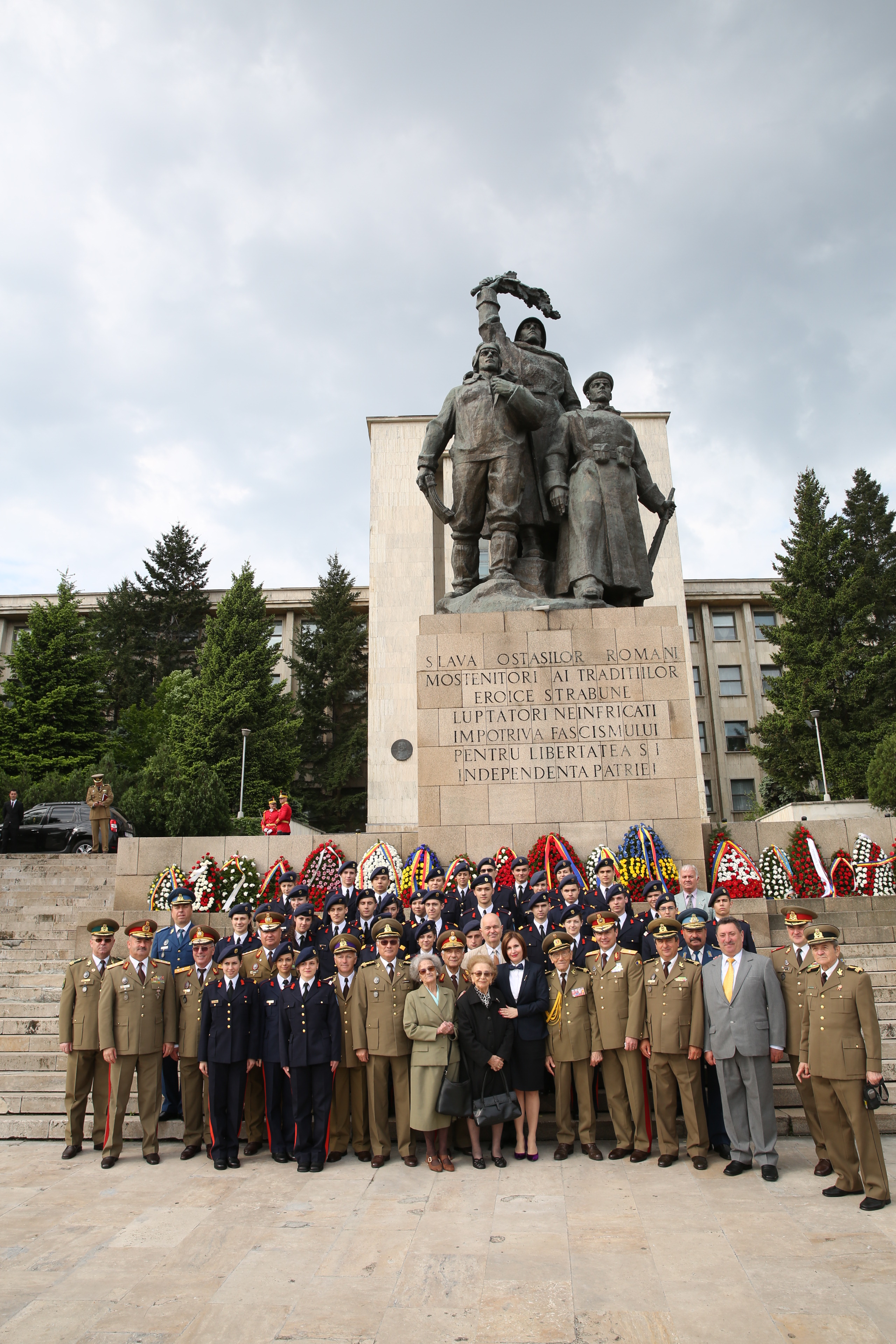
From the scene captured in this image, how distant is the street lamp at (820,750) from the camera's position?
3325 centimetres

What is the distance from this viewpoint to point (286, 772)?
35.8 meters

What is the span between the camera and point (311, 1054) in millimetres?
6094

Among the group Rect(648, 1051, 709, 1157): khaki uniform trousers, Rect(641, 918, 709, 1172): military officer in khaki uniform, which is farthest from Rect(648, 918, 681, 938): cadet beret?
Rect(648, 1051, 709, 1157): khaki uniform trousers

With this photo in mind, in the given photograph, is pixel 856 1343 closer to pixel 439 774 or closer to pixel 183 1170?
pixel 183 1170

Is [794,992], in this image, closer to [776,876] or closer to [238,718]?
[776,876]

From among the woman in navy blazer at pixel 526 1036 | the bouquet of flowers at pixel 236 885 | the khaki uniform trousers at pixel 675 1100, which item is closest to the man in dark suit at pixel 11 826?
the bouquet of flowers at pixel 236 885

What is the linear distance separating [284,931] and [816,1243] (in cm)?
448

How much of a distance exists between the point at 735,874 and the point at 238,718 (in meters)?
28.0

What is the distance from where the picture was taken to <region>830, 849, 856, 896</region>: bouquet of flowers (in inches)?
389

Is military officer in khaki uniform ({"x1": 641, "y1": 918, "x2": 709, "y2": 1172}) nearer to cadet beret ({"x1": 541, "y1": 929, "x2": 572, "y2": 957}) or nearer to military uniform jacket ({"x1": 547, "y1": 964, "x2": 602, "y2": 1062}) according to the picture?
military uniform jacket ({"x1": 547, "y1": 964, "x2": 602, "y2": 1062})

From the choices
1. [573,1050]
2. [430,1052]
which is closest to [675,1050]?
[573,1050]

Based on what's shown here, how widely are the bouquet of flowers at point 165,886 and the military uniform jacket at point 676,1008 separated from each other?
19.2ft

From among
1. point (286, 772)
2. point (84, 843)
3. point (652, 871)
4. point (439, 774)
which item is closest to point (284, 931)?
point (439, 774)

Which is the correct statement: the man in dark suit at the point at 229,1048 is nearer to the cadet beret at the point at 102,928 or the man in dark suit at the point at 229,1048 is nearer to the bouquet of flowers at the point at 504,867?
the cadet beret at the point at 102,928
